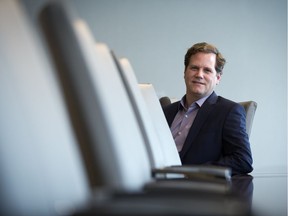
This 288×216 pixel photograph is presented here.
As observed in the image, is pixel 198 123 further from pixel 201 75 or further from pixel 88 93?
pixel 88 93

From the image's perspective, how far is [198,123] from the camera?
6.15 ft

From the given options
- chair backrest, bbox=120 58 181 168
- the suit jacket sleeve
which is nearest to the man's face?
the suit jacket sleeve

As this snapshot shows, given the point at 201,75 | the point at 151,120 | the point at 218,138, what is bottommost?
the point at 218,138

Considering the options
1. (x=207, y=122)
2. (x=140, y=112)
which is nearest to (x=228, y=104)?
(x=207, y=122)

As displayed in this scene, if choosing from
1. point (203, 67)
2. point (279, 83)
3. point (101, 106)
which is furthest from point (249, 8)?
point (101, 106)

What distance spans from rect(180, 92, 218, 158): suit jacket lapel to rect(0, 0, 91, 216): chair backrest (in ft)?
4.44

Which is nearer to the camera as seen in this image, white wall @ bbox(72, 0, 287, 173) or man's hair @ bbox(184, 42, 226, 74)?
man's hair @ bbox(184, 42, 226, 74)

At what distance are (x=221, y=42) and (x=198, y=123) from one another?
5.51 ft

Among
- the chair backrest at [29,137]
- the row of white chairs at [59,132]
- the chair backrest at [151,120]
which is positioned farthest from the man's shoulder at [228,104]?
the chair backrest at [29,137]

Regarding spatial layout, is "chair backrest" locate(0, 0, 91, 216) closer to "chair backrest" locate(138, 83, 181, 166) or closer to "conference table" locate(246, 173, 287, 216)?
"conference table" locate(246, 173, 287, 216)

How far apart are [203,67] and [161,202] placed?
170 cm

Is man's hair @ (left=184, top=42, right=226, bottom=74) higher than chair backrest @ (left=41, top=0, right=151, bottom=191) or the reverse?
higher

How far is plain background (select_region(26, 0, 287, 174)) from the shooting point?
3.38m

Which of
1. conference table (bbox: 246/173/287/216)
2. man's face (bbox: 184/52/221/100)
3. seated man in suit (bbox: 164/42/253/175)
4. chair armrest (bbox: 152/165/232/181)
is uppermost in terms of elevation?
man's face (bbox: 184/52/221/100)
